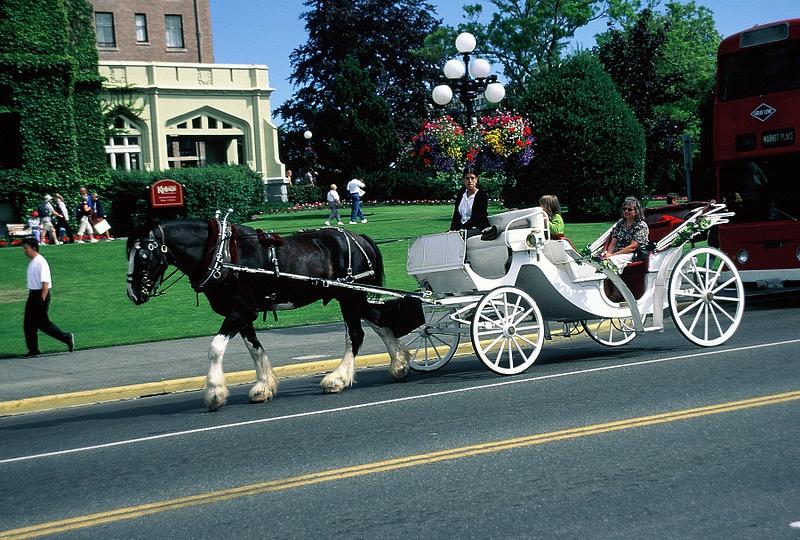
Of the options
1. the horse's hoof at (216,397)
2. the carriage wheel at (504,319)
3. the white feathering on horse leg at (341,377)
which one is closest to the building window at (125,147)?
the white feathering on horse leg at (341,377)

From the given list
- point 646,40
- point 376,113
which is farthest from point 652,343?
point 376,113

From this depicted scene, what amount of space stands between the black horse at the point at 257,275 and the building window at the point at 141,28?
50135 mm

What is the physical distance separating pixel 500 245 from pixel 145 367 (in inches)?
201

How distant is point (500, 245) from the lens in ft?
34.6

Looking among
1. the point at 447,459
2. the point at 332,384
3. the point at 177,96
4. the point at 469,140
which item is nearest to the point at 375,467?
the point at 447,459

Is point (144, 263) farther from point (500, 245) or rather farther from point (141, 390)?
point (500, 245)

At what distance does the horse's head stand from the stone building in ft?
127

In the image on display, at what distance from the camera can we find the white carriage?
10.4 m

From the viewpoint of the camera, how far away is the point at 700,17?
254 ft

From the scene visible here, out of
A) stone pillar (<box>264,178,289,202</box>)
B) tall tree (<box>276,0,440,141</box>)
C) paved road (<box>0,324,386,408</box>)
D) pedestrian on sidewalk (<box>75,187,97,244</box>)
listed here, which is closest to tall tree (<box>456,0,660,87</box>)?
tall tree (<box>276,0,440,141</box>)

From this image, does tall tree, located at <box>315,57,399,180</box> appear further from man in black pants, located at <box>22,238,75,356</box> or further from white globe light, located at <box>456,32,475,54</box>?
man in black pants, located at <box>22,238,75,356</box>

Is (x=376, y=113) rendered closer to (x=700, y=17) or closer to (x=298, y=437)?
(x=700, y=17)

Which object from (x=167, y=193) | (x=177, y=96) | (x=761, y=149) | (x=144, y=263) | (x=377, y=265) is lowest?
(x=377, y=265)

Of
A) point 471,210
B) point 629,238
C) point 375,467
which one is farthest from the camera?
point 629,238
